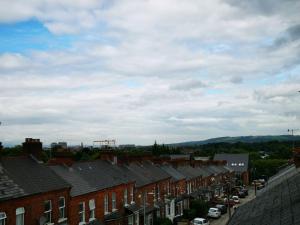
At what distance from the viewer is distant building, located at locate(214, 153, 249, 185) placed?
112 metres

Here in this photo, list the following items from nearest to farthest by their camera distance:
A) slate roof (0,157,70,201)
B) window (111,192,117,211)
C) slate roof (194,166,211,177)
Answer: slate roof (0,157,70,201)
window (111,192,117,211)
slate roof (194,166,211,177)

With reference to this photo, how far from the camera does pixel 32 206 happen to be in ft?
88.5

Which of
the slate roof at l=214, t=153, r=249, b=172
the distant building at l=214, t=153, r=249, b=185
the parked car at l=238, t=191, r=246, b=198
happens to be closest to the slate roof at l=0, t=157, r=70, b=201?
the parked car at l=238, t=191, r=246, b=198

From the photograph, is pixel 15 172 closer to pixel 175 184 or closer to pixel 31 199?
pixel 31 199

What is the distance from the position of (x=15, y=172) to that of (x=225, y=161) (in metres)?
92.2

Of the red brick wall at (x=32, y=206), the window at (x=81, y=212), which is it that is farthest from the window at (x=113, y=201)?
the red brick wall at (x=32, y=206)

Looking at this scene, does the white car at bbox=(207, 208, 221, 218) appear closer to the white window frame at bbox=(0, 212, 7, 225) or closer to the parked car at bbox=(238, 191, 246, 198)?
the parked car at bbox=(238, 191, 246, 198)

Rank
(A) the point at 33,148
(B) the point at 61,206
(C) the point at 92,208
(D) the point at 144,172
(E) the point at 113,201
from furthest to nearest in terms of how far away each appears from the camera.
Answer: (D) the point at 144,172
(E) the point at 113,201
(C) the point at 92,208
(A) the point at 33,148
(B) the point at 61,206

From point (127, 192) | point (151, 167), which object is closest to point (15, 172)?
point (127, 192)

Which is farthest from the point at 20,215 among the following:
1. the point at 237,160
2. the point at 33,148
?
the point at 237,160

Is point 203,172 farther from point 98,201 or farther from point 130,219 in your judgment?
point 98,201

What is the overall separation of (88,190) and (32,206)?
909cm

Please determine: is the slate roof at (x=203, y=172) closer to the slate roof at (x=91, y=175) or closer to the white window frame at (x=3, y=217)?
the slate roof at (x=91, y=175)

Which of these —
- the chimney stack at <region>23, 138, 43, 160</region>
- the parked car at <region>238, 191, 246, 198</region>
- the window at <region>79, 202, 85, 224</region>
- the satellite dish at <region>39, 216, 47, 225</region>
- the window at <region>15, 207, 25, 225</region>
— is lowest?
the parked car at <region>238, 191, 246, 198</region>
